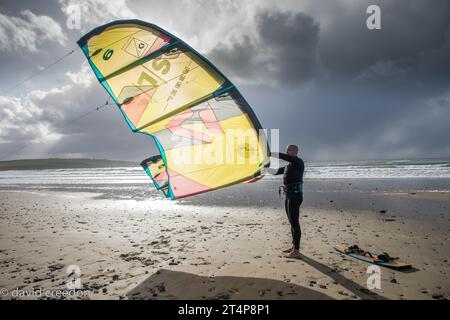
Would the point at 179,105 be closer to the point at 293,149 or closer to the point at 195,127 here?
the point at 195,127

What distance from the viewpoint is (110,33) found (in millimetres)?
4445

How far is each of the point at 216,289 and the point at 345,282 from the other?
80.8 inches

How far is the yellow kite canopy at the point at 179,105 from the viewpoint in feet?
14.5

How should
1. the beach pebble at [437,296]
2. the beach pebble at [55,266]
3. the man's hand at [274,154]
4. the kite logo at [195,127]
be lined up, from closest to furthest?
1. the beach pebble at [437,296]
2. the man's hand at [274,154]
3. the beach pebble at [55,266]
4. the kite logo at [195,127]

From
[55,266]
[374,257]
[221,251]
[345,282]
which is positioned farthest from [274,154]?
[55,266]

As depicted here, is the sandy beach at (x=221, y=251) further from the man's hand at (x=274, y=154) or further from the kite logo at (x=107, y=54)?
the kite logo at (x=107, y=54)

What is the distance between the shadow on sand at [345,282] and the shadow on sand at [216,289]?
1.64ft

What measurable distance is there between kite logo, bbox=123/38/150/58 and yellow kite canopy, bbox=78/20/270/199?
0.05 ft

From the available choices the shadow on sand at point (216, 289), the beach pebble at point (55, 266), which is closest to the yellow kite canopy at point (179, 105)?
the shadow on sand at point (216, 289)

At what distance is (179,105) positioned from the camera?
191 inches

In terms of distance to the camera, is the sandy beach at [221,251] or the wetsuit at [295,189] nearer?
the sandy beach at [221,251]

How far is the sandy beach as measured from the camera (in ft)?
12.9

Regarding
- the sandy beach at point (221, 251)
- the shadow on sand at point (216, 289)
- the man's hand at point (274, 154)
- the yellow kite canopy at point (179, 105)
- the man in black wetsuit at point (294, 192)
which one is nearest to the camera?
the shadow on sand at point (216, 289)
